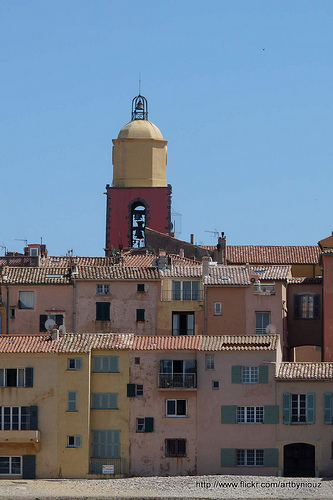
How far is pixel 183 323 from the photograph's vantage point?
11838 centimetres

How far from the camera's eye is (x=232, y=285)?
118062mm

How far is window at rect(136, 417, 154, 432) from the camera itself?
354 ft

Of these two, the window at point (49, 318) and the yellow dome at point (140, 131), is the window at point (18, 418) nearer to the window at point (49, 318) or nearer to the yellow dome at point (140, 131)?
the window at point (49, 318)

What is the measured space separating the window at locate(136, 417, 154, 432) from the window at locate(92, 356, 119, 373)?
116 inches

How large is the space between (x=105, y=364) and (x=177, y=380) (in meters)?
3.97

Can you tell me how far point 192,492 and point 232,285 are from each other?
17260mm

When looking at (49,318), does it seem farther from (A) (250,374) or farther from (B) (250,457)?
(B) (250,457)

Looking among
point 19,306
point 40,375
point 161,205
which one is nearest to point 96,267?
point 19,306

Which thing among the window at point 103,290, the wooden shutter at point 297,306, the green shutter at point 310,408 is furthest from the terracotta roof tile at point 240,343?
the wooden shutter at point 297,306

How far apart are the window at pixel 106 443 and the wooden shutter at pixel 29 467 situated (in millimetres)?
3331

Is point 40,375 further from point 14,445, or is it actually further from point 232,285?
point 232,285

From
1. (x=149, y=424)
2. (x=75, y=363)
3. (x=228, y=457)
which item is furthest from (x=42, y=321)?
(x=228, y=457)

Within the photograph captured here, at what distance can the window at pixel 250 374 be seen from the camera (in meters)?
108

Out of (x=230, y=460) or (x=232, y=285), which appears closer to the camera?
(x=230, y=460)
